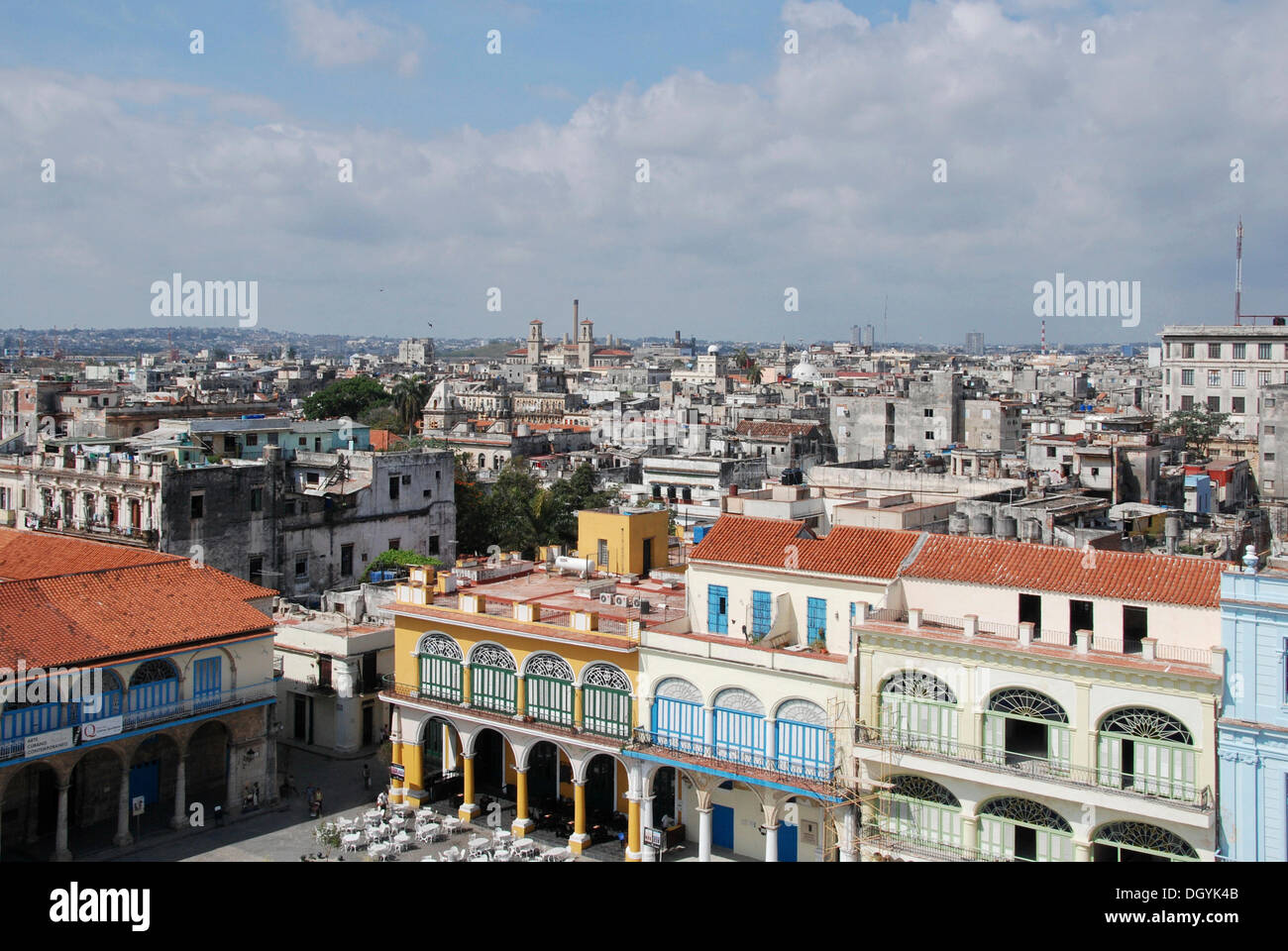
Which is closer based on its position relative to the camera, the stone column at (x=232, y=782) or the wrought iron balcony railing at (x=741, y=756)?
the wrought iron balcony railing at (x=741, y=756)

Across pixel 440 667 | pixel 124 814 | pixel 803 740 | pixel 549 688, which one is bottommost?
pixel 124 814

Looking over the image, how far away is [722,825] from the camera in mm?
32281

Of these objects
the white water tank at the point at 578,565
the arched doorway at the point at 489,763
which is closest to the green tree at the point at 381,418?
the white water tank at the point at 578,565

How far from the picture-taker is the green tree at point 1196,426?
268 ft

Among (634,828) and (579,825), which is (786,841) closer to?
(634,828)

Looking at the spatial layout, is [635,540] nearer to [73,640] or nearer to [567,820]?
[567,820]

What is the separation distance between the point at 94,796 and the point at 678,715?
53.4 feet

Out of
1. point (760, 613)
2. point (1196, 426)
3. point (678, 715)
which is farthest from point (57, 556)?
point (1196, 426)

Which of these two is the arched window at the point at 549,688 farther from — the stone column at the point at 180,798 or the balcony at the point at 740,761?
the stone column at the point at 180,798

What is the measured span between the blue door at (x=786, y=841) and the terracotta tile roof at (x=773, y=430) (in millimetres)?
59407
